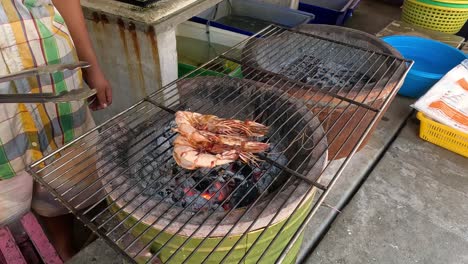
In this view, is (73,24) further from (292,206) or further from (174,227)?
(292,206)

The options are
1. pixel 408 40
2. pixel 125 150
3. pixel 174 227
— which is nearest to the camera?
pixel 174 227

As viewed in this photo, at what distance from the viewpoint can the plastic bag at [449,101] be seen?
3.20m

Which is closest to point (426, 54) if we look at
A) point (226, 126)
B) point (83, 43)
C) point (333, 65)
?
point (333, 65)

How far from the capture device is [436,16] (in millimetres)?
4770

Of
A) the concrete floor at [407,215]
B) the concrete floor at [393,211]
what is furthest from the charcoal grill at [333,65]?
the concrete floor at [407,215]

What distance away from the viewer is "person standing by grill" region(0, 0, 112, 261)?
6.52 ft

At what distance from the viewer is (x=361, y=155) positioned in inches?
130

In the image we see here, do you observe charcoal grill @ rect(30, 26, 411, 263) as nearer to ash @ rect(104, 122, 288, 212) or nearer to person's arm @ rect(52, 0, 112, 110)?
ash @ rect(104, 122, 288, 212)

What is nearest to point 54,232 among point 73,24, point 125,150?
point 125,150

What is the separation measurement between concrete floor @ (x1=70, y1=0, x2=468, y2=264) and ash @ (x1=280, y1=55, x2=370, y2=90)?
29.9 inches

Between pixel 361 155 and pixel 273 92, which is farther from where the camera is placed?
pixel 361 155

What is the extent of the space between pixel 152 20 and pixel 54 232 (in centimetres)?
202

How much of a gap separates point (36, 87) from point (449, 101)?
3.51 m

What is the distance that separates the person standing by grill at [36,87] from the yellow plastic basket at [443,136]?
9.55 ft
